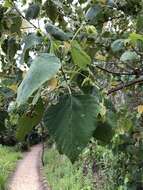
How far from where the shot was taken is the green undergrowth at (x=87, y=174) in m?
7.13

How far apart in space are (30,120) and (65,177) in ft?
26.6

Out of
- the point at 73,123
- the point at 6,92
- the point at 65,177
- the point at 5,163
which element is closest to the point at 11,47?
the point at 6,92

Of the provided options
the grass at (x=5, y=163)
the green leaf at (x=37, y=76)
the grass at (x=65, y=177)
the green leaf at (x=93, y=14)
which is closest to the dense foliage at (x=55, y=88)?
the green leaf at (x=37, y=76)

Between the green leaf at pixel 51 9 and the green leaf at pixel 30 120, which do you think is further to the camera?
the green leaf at pixel 51 9

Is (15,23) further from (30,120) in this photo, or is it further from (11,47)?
(30,120)

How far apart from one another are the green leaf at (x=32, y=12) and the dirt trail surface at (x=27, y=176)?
7865 mm

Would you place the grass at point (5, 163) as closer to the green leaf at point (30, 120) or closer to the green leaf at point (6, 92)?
the green leaf at point (6, 92)

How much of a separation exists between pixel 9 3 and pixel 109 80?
780mm

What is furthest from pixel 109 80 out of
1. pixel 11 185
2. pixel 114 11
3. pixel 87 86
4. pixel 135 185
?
pixel 11 185

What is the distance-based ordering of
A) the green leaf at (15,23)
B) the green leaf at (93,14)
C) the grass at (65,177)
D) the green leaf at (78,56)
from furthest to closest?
the grass at (65,177)
the green leaf at (93,14)
the green leaf at (15,23)
the green leaf at (78,56)

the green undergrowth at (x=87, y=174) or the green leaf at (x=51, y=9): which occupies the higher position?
the green leaf at (x=51, y=9)

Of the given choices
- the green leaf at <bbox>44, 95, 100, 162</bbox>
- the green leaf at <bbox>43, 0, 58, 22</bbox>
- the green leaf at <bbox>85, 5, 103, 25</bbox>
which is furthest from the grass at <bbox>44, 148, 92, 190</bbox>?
the green leaf at <bbox>44, 95, 100, 162</bbox>

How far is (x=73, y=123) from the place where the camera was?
662 mm

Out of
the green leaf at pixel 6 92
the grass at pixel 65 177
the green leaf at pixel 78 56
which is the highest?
the green leaf at pixel 78 56
